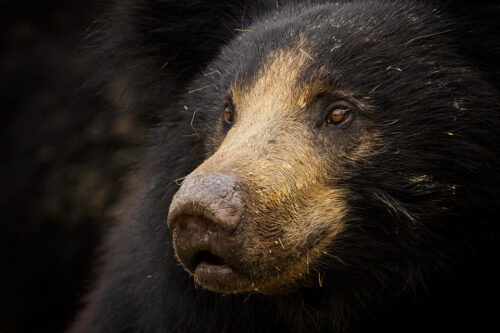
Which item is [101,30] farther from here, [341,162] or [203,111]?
[341,162]

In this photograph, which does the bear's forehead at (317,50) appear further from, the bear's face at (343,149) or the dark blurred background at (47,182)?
the dark blurred background at (47,182)

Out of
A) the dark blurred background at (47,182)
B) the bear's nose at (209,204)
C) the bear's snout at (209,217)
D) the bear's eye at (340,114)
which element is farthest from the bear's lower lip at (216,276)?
the dark blurred background at (47,182)

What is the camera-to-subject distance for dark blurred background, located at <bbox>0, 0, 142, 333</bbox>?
784cm

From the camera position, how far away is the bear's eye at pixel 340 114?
10.4 feet

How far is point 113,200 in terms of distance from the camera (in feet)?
25.4

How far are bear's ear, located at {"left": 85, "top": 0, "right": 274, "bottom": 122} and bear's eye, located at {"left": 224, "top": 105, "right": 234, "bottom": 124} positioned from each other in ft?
1.95

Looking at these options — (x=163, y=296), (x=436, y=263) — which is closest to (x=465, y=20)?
(x=436, y=263)

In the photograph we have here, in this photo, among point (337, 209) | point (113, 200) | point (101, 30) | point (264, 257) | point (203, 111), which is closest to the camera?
point (264, 257)

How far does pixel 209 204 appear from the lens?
8.53 feet

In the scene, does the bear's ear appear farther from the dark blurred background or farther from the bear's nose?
the dark blurred background

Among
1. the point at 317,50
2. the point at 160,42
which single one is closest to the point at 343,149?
the point at 317,50

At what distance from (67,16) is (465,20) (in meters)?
5.80

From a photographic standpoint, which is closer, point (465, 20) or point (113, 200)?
point (465, 20)

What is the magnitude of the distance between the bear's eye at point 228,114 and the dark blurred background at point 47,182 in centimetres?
438
